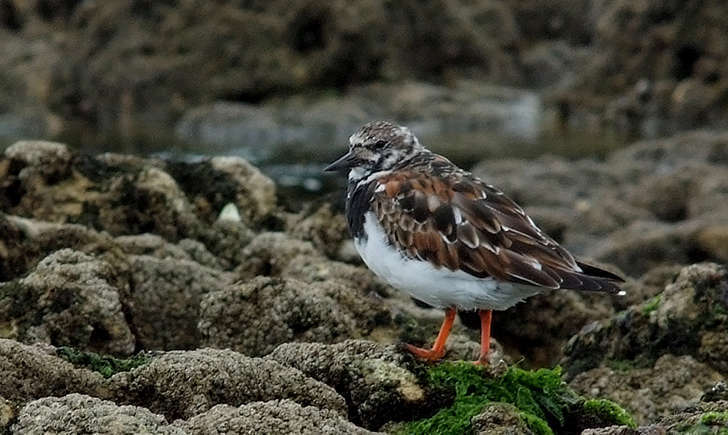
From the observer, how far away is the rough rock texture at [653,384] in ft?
19.2

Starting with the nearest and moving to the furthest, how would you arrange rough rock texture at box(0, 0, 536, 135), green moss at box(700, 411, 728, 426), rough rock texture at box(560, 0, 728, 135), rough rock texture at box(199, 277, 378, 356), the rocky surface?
green moss at box(700, 411, 728, 426)
the rocky surface
rough rock texture at box(199, 277, 378, 356)
rough rock texture at box(560, 0, 728, 135)
rough rock texture at box(0, 0, 536, 135)

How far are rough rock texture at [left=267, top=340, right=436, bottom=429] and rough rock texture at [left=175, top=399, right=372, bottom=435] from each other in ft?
1.66

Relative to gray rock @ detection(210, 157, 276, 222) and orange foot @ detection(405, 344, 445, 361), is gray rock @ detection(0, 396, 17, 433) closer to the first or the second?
orange foot @ detection(405, 344, 445, 361)

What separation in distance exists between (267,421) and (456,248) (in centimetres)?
153

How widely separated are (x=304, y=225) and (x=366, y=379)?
3.40 m

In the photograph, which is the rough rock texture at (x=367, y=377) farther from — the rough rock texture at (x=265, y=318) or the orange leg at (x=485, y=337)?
the rough rock texture at (x=265, y=318)

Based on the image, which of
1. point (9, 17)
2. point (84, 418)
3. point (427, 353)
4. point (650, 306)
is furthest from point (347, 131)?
point (84, 418)

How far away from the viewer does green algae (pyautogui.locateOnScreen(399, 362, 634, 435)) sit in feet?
14.9

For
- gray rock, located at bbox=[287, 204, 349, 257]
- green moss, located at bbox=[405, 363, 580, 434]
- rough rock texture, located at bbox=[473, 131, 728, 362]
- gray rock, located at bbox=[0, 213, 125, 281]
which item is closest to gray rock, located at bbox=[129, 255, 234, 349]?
gray rock, located at bbox=[0, 213, 125, 281]

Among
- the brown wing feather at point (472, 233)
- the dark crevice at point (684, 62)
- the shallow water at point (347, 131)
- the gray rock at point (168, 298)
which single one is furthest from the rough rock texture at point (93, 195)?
the dark crevice at point (684, 62)

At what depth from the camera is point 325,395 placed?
14.8ft

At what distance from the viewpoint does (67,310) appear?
562cm

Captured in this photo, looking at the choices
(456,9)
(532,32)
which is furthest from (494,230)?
(532,32)

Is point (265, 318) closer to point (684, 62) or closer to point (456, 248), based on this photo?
point (456, 248)
